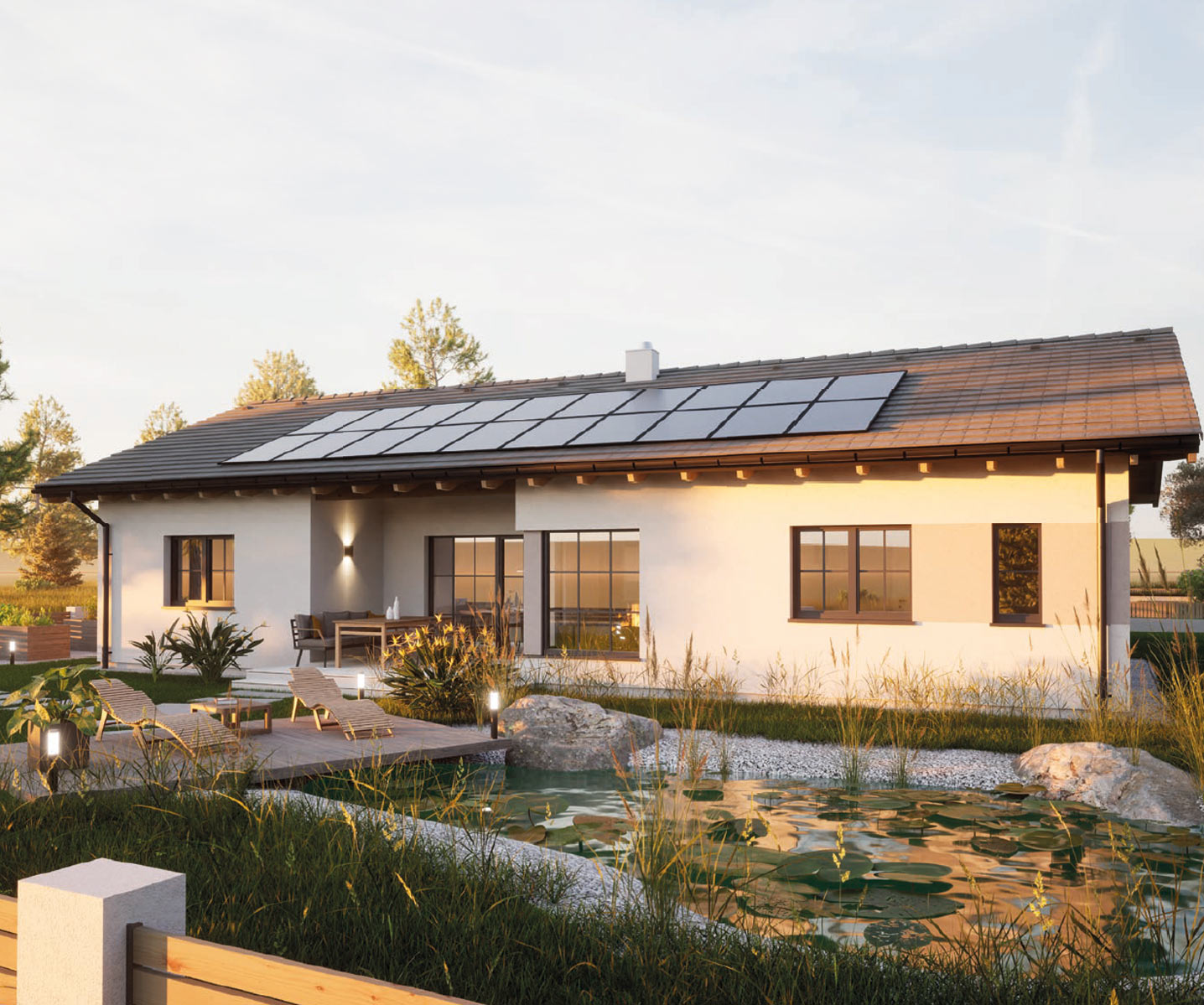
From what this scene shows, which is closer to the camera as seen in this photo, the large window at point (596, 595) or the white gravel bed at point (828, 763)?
the white gravel bed at point (828, 763)

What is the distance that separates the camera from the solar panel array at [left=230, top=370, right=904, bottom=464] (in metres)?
13.3

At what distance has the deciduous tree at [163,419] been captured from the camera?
44.3 meters

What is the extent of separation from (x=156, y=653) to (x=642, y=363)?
9178mm

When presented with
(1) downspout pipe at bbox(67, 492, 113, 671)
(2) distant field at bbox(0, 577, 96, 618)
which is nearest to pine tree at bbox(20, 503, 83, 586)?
(2) distant field at bbox(0, 577, 96, 618)

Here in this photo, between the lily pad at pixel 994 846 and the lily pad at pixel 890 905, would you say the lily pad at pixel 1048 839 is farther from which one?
the lily pad at pixel 890 905

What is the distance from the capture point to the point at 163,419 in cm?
4444

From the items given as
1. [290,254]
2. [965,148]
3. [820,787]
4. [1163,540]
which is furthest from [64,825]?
[1163,540]

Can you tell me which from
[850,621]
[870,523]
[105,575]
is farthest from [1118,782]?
[105,575]

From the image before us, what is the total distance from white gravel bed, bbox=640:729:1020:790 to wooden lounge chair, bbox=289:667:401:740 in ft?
7.96

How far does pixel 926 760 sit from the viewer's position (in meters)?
8.64

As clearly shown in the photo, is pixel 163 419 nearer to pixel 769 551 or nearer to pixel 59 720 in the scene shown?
pixel 769 551

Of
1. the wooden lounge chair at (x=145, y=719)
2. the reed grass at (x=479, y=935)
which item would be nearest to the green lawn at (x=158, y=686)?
the wooden lounge chair at (x=145, y=719)

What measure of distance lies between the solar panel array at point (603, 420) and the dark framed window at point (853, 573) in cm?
140

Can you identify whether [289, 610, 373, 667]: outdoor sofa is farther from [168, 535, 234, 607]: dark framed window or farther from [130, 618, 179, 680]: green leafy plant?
[168, 535, 234, 607]: dark framed window
